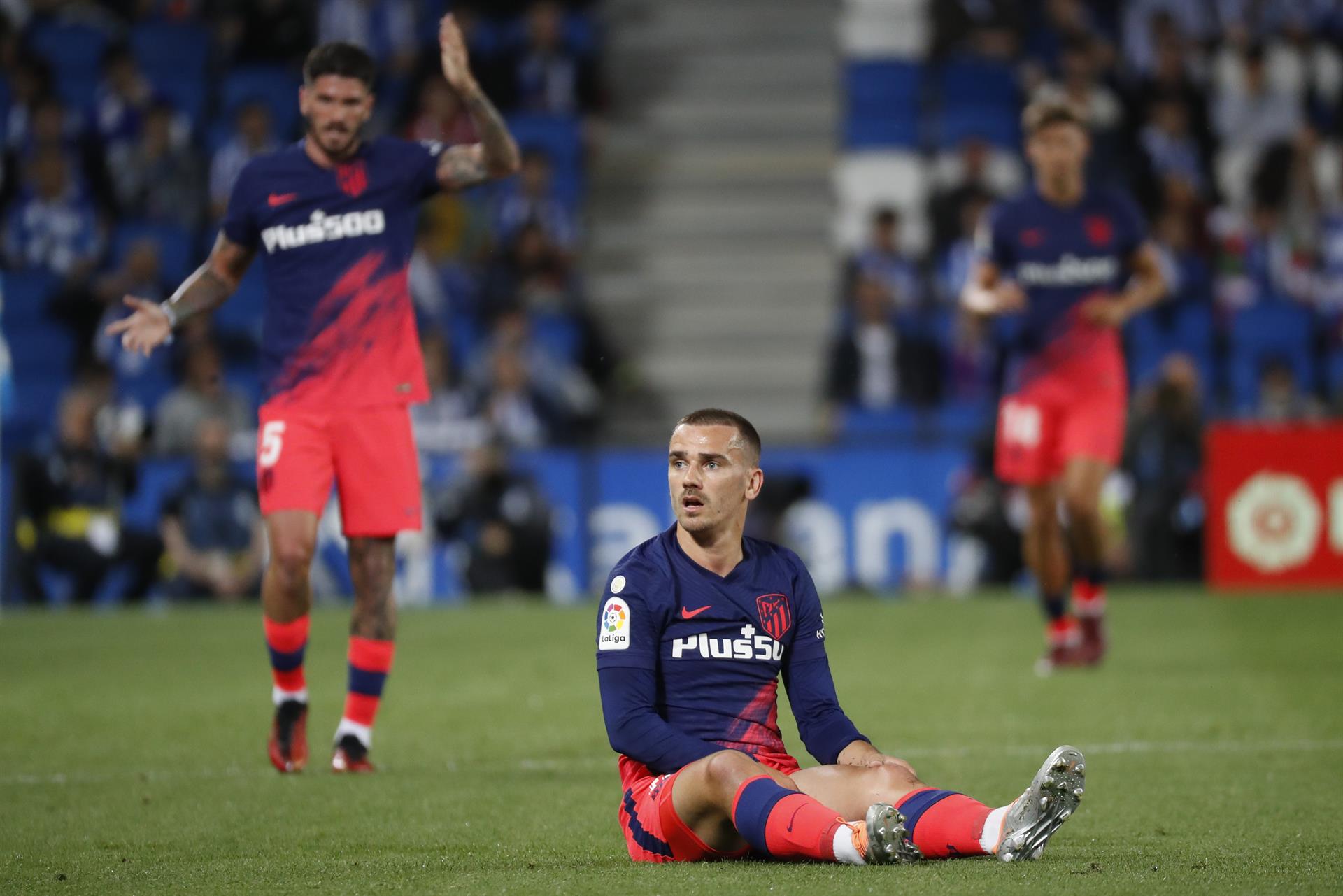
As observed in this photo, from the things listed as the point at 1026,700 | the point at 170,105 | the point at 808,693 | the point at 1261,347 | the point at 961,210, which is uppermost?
the point at 170,105

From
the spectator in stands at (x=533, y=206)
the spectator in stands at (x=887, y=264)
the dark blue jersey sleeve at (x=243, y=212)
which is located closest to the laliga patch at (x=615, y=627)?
the dark blue jersey sleeve at (x=243, y=212)

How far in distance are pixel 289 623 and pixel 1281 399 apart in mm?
10642

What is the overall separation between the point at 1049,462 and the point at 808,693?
16.4ft

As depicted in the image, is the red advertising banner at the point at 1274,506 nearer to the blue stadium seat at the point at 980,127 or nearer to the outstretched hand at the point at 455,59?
the blue stadium seat at the point at 980,127

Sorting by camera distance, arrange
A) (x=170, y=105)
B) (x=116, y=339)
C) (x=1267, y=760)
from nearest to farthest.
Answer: (x=1267, y=760), (x=116, y=339), (x=170, y=105)

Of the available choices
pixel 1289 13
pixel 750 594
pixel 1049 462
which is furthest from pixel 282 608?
pixel 1289 13

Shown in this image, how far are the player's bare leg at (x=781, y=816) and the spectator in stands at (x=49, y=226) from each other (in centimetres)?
1391

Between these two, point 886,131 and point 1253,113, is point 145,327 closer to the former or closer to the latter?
point 886,131

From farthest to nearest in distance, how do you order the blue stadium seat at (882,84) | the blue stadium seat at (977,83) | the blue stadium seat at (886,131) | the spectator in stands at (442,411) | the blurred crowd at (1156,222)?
the blue stadium seat at (882,84), the blue stadium seat at (886,131), the blue stadium seat at (977,83), the spectator in stands at (442,411), the blurred crowd at (1156,222)

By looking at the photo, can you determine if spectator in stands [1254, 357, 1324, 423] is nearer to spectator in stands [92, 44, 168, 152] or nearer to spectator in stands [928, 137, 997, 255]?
spectator in stands [928, 137, 997, 255]

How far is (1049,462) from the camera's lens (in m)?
9.61

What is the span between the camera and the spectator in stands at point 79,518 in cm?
1426

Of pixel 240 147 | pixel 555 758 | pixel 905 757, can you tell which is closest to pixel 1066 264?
pixel 905 757

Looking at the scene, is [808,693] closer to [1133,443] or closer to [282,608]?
[282,608]
